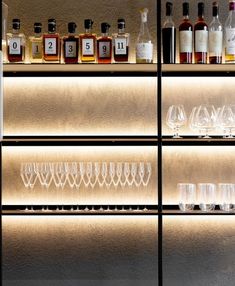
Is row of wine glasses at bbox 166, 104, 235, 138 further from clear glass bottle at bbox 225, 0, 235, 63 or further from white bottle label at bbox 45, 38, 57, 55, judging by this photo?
white bottle label at bbox 45, 38, 57, 55

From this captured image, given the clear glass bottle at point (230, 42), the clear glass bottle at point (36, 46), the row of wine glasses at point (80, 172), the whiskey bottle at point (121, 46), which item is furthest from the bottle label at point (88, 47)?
the clear glass bottle at point (230, 42)

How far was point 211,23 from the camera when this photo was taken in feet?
11.8

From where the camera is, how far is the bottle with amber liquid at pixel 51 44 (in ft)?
11.1

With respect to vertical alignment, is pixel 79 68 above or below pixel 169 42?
below

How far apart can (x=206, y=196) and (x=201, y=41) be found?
837 millimetres

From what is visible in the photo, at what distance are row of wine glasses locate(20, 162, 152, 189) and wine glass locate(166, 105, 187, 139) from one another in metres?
0.25

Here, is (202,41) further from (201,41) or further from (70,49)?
(70,49)

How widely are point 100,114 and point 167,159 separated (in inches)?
18.6

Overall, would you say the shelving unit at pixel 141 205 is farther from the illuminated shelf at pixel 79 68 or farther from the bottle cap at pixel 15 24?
the bottle cap at pixel 15 24

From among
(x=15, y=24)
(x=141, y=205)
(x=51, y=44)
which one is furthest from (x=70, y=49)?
(x=141, y=205)

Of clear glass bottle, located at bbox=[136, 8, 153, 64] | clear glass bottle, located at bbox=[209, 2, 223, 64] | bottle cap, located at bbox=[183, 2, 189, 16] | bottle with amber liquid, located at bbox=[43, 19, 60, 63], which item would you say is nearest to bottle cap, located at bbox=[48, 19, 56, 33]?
bottle with amber liquid, located at bbox=[43, 19, 60, 63]

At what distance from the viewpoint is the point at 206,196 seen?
11.0ft

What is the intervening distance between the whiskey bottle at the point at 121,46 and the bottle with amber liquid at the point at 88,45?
0.12 metres

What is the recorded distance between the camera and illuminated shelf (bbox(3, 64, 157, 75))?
3.39m
